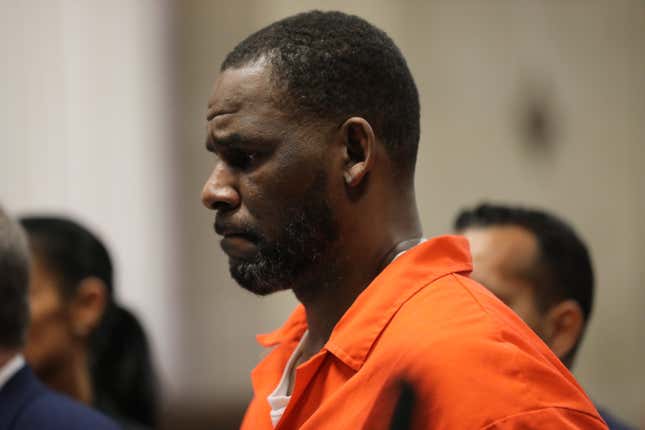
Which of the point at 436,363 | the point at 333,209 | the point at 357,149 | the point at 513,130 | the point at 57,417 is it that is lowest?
the point at 513,130

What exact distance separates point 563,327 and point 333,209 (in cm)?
104

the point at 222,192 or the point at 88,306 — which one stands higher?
the point at 222,192

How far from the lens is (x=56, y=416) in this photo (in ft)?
7.80

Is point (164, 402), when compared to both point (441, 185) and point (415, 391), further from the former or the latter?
point (415, 391)

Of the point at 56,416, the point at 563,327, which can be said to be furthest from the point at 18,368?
the point at 563,327

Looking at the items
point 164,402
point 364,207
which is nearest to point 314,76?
point 364,207

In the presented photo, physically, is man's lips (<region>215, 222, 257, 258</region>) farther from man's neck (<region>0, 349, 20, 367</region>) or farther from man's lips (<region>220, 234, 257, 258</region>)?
man's neck (<region>0, 349, 20, 367</region>)

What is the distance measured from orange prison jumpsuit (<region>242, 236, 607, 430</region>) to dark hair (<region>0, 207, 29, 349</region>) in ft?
2.79

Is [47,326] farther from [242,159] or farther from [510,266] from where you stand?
[242,159]

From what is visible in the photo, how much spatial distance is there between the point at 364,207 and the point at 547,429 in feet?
1.70

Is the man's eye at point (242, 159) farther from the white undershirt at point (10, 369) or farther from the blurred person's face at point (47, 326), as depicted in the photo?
the blurred person's face at point (47, 326)

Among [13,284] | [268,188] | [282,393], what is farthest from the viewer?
[13,284]

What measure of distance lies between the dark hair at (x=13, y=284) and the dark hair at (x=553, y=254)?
1169 mm

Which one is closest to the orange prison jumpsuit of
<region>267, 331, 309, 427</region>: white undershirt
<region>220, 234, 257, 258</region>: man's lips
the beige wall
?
<region>267, 331, 309, 427</region>: white undershirt
